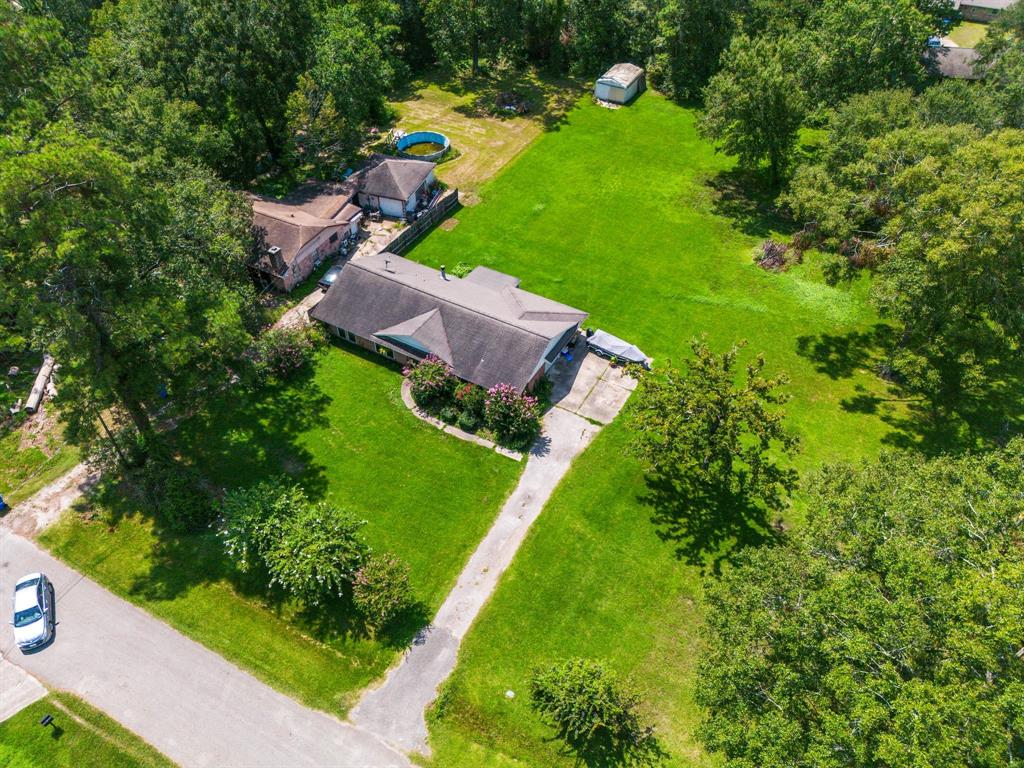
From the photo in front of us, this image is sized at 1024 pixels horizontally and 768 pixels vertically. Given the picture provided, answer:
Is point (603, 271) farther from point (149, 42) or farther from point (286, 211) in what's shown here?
point (149, 42)

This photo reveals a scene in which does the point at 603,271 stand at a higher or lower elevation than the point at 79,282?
lower

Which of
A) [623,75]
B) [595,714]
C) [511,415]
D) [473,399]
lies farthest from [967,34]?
[595,714]

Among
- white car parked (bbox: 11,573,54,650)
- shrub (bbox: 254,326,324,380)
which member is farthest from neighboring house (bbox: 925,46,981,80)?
white car parked (bbox: 11,573,54,650)

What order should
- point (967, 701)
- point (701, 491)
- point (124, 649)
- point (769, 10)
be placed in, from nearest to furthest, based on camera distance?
point (967, 701), point (124, 649), point (701, 491), point (769, 10)

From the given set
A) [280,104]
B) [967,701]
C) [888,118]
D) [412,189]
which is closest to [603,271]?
[412,189]

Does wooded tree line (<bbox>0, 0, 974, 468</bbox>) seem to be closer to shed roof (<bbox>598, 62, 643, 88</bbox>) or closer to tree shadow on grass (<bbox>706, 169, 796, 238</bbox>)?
shed roof (<bbox>598, 62, 643, 88</bbox>)

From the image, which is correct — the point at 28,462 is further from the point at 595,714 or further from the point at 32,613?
the point at 595,714

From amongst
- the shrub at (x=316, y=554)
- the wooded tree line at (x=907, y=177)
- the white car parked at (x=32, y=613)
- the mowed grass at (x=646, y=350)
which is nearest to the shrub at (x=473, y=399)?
the mowed grass at (x=646, y=350)
